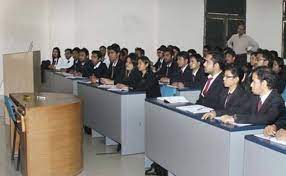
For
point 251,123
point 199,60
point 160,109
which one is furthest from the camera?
point 199,60

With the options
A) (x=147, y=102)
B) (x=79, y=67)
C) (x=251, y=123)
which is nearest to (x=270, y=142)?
(x=251, y=123)

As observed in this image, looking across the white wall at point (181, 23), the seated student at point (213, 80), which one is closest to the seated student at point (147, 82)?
the seated student at point (213, 80)

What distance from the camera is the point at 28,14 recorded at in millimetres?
10977

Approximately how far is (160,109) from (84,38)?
7174mm

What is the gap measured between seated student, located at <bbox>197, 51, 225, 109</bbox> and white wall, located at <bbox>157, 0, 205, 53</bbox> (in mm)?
7444

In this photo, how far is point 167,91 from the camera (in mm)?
6340

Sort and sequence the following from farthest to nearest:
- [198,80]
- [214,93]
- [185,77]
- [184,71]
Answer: [184,71] → [185,77] → [198,80] → [214,93]

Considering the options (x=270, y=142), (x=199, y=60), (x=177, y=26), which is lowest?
(x=270, y=142)


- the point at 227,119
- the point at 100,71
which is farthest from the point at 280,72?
the point at 227,119

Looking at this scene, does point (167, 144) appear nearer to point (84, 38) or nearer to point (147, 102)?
point (147, 102)

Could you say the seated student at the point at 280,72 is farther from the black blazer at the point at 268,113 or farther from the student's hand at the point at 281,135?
the student's hand at the point at 281,135

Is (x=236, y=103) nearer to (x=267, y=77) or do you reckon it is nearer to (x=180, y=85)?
(x=267, y=77)

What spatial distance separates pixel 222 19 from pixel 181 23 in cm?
111

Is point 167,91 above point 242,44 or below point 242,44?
below
